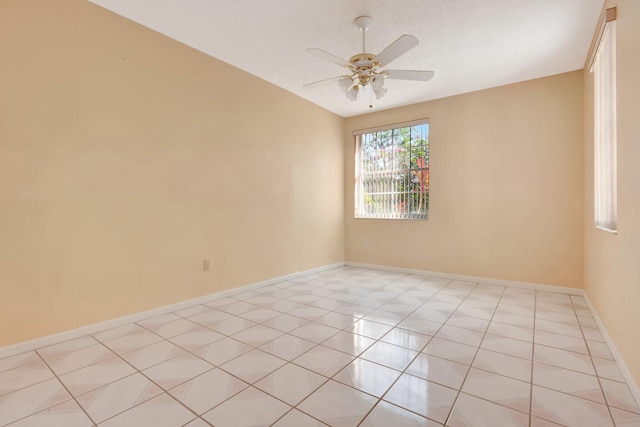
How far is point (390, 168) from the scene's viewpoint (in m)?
5.29

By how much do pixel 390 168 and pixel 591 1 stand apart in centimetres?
312

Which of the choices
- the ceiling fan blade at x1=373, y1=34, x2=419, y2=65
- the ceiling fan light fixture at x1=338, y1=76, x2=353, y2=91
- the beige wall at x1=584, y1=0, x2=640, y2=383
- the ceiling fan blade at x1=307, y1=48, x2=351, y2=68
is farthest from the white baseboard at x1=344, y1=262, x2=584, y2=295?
the ceiling fan blade at x1=307, y1=48, x2=351, y2=68

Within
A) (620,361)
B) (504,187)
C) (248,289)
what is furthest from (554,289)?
(248,289)

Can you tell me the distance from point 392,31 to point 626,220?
242 cm

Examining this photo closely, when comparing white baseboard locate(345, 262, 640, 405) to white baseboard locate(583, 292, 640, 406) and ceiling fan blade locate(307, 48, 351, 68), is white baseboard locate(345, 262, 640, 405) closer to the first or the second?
white baseboard locate(583, 292, 640, 406)

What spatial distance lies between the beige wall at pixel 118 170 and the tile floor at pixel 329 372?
0.45 metres

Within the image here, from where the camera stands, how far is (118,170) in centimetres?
277

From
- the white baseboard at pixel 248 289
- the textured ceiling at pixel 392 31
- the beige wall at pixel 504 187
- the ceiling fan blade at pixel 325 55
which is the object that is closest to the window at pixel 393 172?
the beige wall at pixel 504 187

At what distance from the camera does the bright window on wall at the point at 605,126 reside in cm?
235

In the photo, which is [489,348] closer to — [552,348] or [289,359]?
[552,348]

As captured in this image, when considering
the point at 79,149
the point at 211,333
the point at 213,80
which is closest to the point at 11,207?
the point at 79,149

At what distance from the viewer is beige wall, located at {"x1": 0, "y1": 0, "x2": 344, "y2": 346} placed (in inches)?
89.4

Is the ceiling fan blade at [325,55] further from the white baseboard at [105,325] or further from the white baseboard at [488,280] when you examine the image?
the white baseboard at [488,280]

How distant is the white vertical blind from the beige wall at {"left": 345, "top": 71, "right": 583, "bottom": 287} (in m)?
0.84
